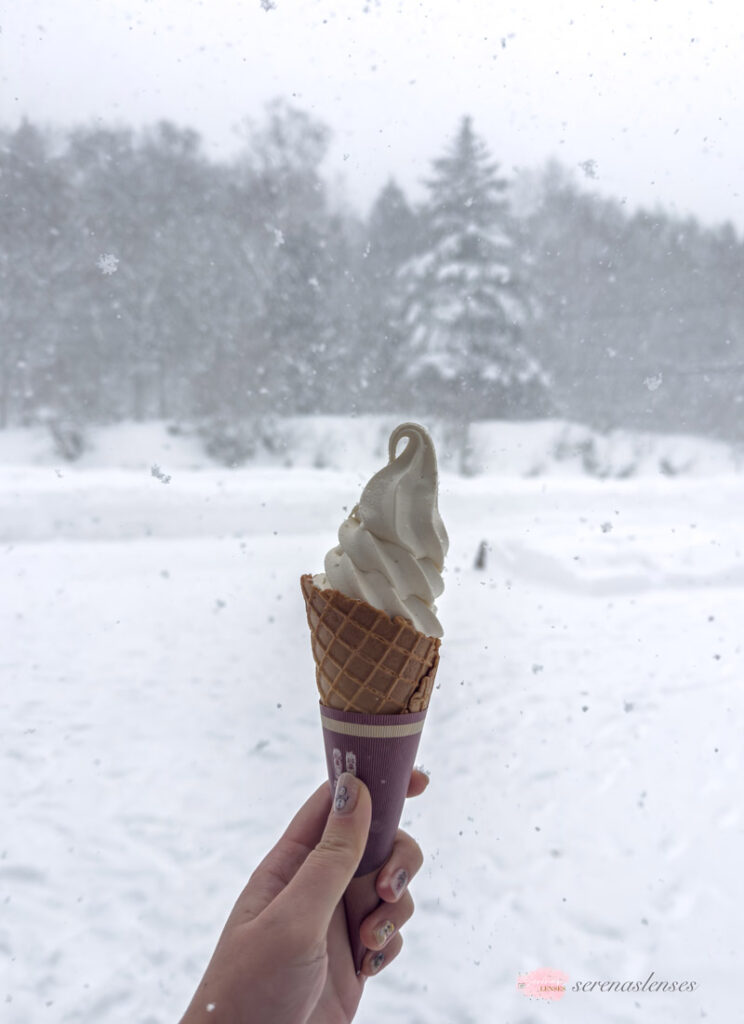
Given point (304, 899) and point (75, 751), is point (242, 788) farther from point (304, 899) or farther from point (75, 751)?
point (304, 899)

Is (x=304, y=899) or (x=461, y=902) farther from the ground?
(x=304, y=899)

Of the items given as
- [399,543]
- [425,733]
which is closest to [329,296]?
[425,733]

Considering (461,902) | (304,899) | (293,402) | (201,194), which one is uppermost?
(201,194)

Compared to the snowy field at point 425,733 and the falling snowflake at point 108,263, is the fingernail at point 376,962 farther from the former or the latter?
the falling snowflake at point 108,263

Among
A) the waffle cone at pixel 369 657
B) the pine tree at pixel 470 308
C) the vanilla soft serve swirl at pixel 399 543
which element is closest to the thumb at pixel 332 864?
the waffle cone at pixel 369 657

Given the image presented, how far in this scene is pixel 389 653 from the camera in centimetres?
100

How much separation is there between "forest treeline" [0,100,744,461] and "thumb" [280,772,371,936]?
2.75m

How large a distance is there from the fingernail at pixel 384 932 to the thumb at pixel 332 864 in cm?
23

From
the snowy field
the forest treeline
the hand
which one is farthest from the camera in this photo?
the forest treeline

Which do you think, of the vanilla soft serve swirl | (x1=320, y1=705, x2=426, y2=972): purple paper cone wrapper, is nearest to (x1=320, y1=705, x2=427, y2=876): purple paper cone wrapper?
(x1=320, y1=705, x2=426, y2=972): purple paper cone wrapper

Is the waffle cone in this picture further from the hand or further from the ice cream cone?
the hand

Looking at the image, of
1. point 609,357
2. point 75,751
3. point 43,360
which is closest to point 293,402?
point 43,360

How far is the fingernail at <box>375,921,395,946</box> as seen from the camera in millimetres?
1049

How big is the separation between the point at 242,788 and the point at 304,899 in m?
1.61
